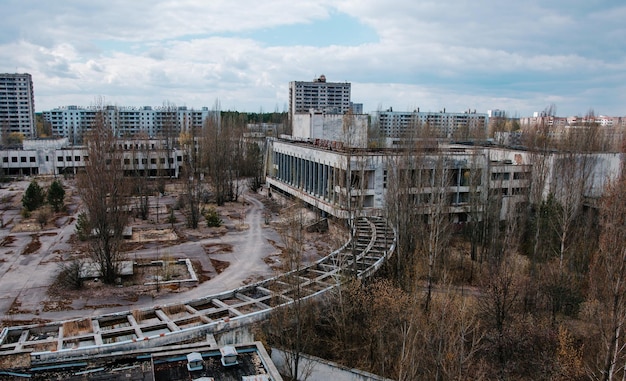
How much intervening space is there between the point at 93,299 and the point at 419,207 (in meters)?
15.9

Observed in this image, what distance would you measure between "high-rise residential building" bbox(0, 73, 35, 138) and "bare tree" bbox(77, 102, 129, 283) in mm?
86127

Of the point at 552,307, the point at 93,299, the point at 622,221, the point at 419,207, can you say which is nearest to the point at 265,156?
the point at 419,207

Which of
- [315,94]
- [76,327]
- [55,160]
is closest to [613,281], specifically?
[76,327]

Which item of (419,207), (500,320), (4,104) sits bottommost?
(500,320)

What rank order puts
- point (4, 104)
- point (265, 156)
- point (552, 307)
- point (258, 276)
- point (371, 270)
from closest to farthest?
point (552, 307)
point (371, 270)
point (258, 276)
point (265, 156)
point (4, 104)

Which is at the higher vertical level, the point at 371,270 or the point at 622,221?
the point at 622,221

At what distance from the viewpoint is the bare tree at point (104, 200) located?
71.6ft

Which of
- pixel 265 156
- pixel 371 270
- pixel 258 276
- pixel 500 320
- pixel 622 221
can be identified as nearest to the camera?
pixel 622 221

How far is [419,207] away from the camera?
2434 cm

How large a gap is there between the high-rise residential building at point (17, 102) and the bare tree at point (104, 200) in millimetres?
86127

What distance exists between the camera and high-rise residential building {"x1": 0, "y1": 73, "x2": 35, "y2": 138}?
93.4m

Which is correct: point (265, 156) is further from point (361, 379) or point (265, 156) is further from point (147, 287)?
point (361, 379)

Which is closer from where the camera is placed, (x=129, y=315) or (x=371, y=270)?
(x=129, y=315)

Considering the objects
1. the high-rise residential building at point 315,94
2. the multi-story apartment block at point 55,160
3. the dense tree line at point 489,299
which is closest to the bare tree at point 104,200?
the dense tree line at point 489,299
